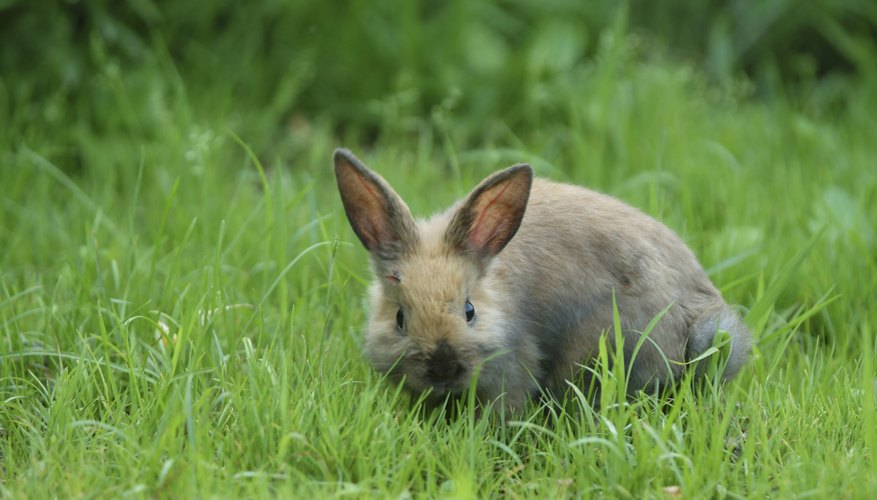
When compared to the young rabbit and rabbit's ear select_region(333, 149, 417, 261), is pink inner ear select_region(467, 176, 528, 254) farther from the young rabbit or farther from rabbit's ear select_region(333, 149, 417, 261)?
rabbit's ear select_region(333, 149, 417, 261)

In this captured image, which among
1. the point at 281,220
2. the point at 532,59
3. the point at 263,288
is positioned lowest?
the point at 263,288

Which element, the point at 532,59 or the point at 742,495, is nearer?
the point at 742,495

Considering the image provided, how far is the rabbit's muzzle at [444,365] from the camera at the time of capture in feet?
13.2

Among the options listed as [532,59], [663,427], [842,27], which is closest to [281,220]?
[663,427]

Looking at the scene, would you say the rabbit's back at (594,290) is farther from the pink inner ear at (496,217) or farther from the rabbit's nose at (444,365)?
the rabbit's nose at (444,365)

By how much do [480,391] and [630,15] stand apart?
494 centimetres

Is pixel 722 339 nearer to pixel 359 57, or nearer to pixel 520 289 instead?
pixel 520 289

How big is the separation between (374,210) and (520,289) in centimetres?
68

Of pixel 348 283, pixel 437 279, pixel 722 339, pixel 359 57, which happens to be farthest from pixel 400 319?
pixel 359 57

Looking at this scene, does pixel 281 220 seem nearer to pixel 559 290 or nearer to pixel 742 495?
pixel 559 290

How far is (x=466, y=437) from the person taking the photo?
→ 154 inches

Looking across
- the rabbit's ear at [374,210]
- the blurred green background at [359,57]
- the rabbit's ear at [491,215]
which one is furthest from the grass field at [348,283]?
the rabbit's ear at [491,215]

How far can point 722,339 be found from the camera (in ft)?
14.2

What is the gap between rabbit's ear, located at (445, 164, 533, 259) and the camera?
14.0 ft
